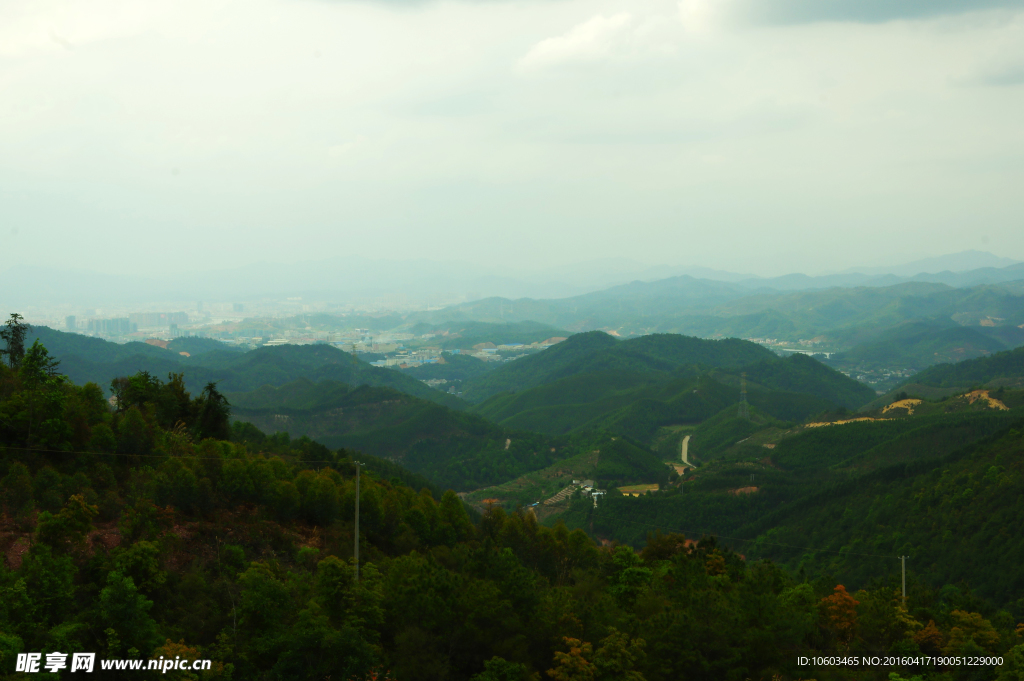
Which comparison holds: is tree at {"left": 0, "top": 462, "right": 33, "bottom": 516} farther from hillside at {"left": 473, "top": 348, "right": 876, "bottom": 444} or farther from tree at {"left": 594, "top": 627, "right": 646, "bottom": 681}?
hillside at {"left": 473, "top": 348, "right": 876, "bottom": 444}

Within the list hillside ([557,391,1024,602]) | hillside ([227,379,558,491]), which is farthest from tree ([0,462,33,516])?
hillside ([227,379,558,491])

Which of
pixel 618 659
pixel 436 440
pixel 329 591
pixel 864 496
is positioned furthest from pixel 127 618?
pixel 436 440

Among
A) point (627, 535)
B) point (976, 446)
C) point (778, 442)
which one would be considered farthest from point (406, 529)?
point (778, 442)

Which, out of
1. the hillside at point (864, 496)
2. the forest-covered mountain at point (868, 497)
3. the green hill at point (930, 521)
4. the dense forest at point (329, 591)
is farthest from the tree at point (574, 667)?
the forest-covered mountain at point (868, 497)

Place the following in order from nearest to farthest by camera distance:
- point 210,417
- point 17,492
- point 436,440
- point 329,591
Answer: point 329,591 < point 17,492 < point 210,417 < point 436,440

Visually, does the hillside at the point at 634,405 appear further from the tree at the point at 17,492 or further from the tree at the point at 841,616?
the tree at the point at 17,492

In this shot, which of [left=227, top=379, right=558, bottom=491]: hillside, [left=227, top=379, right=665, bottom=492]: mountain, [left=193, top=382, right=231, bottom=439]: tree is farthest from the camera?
[left=227, top=379, right=558, bottom=491]: hillside

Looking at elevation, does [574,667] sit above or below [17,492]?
below

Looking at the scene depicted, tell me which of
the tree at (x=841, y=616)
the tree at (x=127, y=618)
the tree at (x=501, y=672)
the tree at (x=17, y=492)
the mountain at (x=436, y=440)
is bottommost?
the mountain at (x=436, y=440)

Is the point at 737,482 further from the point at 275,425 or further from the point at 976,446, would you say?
the point at 275,425

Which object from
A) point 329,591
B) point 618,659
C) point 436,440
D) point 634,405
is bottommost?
point 436,440

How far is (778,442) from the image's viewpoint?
4860 inches

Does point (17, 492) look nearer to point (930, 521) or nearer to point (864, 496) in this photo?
point (930, 521)

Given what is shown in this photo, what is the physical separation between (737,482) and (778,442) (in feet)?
83.0
